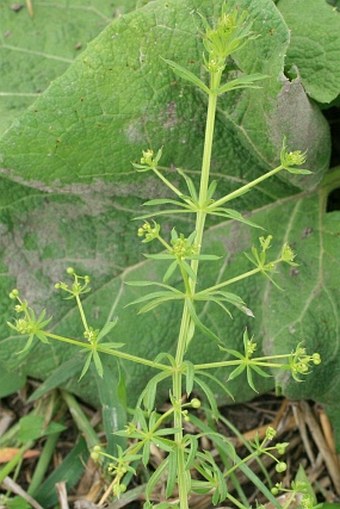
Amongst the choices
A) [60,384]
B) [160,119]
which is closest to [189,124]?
[160,119]

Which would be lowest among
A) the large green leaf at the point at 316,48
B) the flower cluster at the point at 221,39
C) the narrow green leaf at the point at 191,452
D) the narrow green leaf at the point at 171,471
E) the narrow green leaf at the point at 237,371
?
the narrow green leaf at the point at 171,471

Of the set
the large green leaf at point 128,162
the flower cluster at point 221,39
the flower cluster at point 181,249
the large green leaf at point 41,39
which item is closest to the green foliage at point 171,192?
the large green leaf at point 128,162

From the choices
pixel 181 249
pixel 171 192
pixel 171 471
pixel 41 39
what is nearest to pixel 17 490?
pixel 171 471

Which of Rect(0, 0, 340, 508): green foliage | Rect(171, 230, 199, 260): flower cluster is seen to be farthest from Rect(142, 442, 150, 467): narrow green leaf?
Rect(171, 230, 199, 260): flower cluster

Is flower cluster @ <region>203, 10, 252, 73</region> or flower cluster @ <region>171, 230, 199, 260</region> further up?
flower cluster @ <region>203, 10, 252, 73</region>

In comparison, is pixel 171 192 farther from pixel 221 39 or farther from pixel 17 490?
pixel 17 490

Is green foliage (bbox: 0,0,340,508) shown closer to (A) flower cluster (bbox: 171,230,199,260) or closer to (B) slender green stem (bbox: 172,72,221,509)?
(B) slender green stem (bbox: 172,72,221,509)

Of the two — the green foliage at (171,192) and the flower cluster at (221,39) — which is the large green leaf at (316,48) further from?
the flower cluster at (221,39)

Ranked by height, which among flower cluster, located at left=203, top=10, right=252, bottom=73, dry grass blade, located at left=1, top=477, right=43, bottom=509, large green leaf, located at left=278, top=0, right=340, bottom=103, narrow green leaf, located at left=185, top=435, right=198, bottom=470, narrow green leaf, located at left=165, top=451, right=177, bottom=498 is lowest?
dry grass blade, located at left=1, top=477, right=43, bottom=509

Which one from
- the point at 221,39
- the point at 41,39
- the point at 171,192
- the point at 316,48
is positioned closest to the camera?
the point at 221,39
